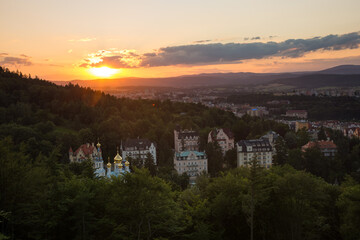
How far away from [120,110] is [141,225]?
66.8 metres

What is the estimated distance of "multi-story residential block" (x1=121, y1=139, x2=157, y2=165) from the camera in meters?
56.1

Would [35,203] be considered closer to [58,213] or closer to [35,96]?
[58,213]

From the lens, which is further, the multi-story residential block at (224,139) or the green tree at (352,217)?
the multi-story residential block at (224,139)

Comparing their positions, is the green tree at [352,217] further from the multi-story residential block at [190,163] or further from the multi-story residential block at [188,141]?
the multi-story residential block at [188,141]

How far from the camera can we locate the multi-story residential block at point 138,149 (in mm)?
56125

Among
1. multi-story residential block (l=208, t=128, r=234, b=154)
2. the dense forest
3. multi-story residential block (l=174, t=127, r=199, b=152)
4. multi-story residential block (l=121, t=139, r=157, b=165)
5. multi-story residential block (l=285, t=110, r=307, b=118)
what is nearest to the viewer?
the dense forest

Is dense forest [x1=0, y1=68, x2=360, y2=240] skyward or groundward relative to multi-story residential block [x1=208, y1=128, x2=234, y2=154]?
skyward

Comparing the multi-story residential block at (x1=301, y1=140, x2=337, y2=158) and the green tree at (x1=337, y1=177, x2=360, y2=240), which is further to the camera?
the multi-story residential block at (x1=301, y1=140, x2=337, y2=158)

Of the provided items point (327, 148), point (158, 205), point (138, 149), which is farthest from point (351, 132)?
point (158, 205)

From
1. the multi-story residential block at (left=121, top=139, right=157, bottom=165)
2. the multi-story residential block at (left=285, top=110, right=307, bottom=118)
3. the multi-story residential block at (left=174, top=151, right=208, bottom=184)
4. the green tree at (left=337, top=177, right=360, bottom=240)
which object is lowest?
the multi-story residential block at (left=285, top=110, right=307, bottom=118)

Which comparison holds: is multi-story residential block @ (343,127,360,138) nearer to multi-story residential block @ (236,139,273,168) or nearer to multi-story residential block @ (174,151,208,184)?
multi-story residential block @ (236,139,273,168)


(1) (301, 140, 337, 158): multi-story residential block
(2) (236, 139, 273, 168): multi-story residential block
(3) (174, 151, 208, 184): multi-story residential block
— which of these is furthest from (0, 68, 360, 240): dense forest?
(1) (301, 140, 337, 158): multi-story residential block

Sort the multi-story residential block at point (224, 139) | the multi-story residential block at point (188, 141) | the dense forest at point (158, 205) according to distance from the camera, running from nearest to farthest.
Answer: the dense forest at point (158, 205) < the multi-story residential block at point (224, 139) < the multi-story residential block at point (188, 141)

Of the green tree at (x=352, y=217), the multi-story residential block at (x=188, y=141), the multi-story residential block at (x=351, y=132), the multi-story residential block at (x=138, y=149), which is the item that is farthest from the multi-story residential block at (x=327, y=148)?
the green tree at (x=352, y=217)
